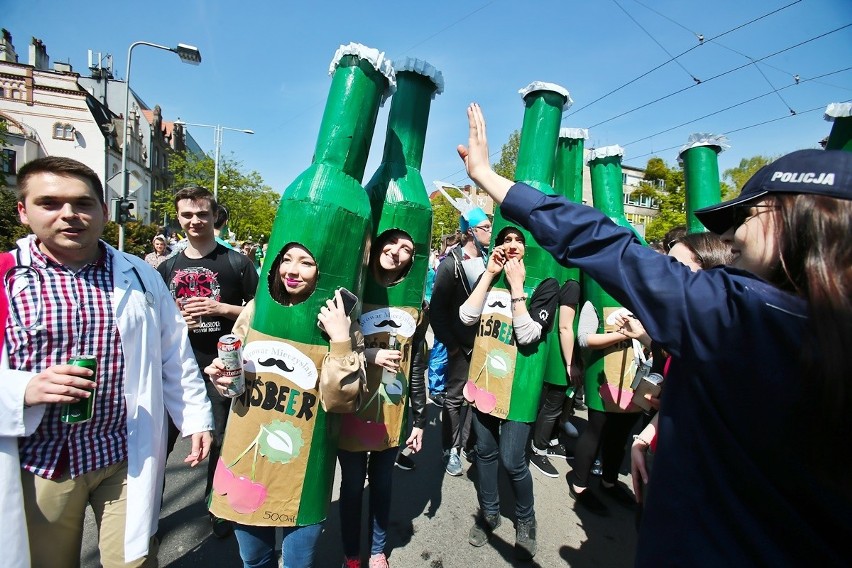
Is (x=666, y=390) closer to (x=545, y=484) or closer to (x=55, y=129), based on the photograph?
(x=545, y=484)

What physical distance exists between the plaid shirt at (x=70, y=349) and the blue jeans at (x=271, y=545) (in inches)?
26.0

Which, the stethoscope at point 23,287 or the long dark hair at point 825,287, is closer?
the long dark hair at point 825,287

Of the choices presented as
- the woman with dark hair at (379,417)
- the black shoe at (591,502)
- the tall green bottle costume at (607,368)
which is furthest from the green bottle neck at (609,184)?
the woman with dark hair at (379,417)

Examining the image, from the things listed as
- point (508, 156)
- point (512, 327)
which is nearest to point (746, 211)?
point (512, 327)

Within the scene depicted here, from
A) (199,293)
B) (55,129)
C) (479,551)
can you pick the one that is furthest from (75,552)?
(55,129)

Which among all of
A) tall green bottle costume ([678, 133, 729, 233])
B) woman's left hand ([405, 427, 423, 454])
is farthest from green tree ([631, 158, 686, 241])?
woman's left hand ([405, 427, 423, 454])

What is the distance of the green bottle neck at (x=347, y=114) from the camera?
2.23m

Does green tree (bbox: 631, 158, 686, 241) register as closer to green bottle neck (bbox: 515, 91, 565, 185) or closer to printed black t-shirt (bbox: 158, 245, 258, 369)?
green bottle neck (bbox: 515, 91, 565, 185)

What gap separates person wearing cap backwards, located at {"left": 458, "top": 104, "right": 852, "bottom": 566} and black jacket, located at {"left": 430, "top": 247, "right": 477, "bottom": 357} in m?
2.47

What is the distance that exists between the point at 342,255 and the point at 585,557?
8.70 feet

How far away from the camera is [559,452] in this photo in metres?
4.65

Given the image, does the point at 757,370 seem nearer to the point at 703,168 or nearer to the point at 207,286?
the point at 207,286

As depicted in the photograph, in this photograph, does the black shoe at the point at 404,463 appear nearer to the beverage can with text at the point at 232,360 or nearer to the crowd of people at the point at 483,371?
the crowd of people at the point at 483,371

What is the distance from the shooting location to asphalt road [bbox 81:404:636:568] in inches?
109
